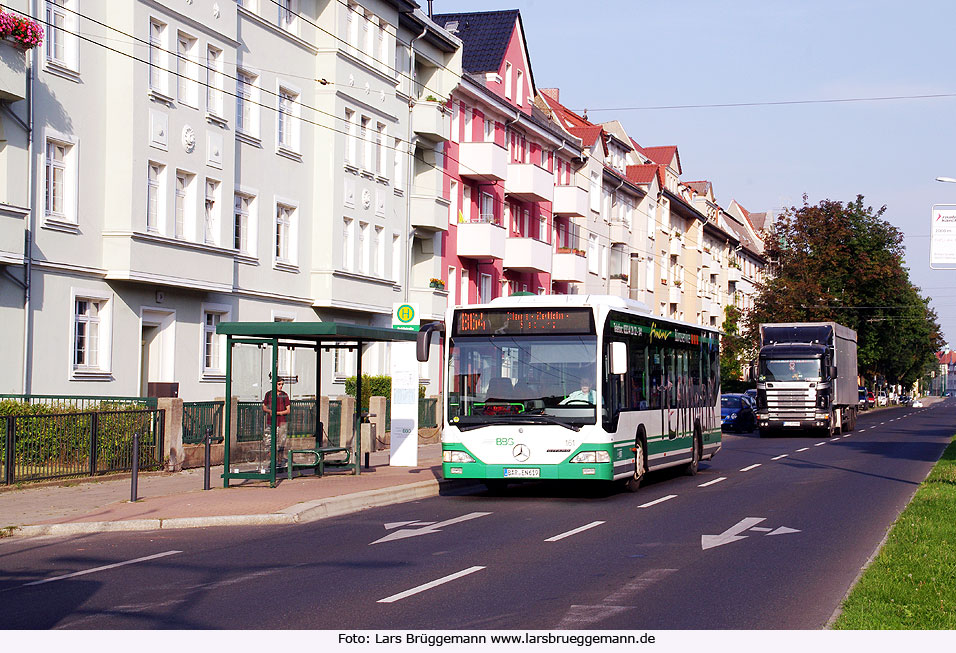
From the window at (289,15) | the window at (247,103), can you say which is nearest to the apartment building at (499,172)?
the window at (289,15)

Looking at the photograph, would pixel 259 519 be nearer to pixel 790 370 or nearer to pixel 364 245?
pixel 364 245

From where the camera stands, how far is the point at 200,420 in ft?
77.8

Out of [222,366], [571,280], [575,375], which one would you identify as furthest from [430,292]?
[575,375]

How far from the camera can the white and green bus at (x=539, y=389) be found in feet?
59.2

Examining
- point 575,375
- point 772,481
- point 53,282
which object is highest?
point 53,282

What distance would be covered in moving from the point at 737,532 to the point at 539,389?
14.9ft

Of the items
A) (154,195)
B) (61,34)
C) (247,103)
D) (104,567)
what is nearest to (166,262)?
(154,195)

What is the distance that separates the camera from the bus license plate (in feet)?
59.3

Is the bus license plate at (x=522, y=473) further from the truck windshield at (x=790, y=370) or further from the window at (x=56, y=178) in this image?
the truck windshield at (x=790, y=370)

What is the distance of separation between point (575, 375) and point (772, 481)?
658 centimetres

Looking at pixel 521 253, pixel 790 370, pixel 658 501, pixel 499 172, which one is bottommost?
pixel 658 501

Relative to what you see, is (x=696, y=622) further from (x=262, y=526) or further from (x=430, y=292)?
(x=430, y=292)
